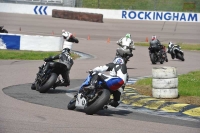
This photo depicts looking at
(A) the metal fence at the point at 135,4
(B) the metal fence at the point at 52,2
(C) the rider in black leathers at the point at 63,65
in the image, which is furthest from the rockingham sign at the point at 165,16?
(C) the rider in black leathers at the point at 63,65

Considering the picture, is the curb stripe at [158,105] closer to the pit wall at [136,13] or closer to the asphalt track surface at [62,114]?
the asphalt track surface at [62,114]

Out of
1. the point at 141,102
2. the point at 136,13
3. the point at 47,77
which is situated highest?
the point at 136,13

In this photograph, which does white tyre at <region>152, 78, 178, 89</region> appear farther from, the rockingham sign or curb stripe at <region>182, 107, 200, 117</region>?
the rockingham sign

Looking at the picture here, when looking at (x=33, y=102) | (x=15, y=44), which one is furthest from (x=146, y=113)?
(x=15, y=44)

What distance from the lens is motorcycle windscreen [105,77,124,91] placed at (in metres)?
9.80

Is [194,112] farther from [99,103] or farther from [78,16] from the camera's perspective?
[78,16]

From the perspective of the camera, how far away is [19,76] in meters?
16.6

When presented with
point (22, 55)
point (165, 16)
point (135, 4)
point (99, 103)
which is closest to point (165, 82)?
point (99, 103)

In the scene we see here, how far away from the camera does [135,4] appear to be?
Answer: 54.6 m

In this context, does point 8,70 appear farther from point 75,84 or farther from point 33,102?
point 33,102

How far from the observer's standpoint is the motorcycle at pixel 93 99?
964cm

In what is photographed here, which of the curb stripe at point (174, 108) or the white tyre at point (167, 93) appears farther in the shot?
the white tyre at point (167, 93)

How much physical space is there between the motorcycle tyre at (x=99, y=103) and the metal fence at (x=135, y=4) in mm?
43456

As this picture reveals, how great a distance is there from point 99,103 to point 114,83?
0.47 m
